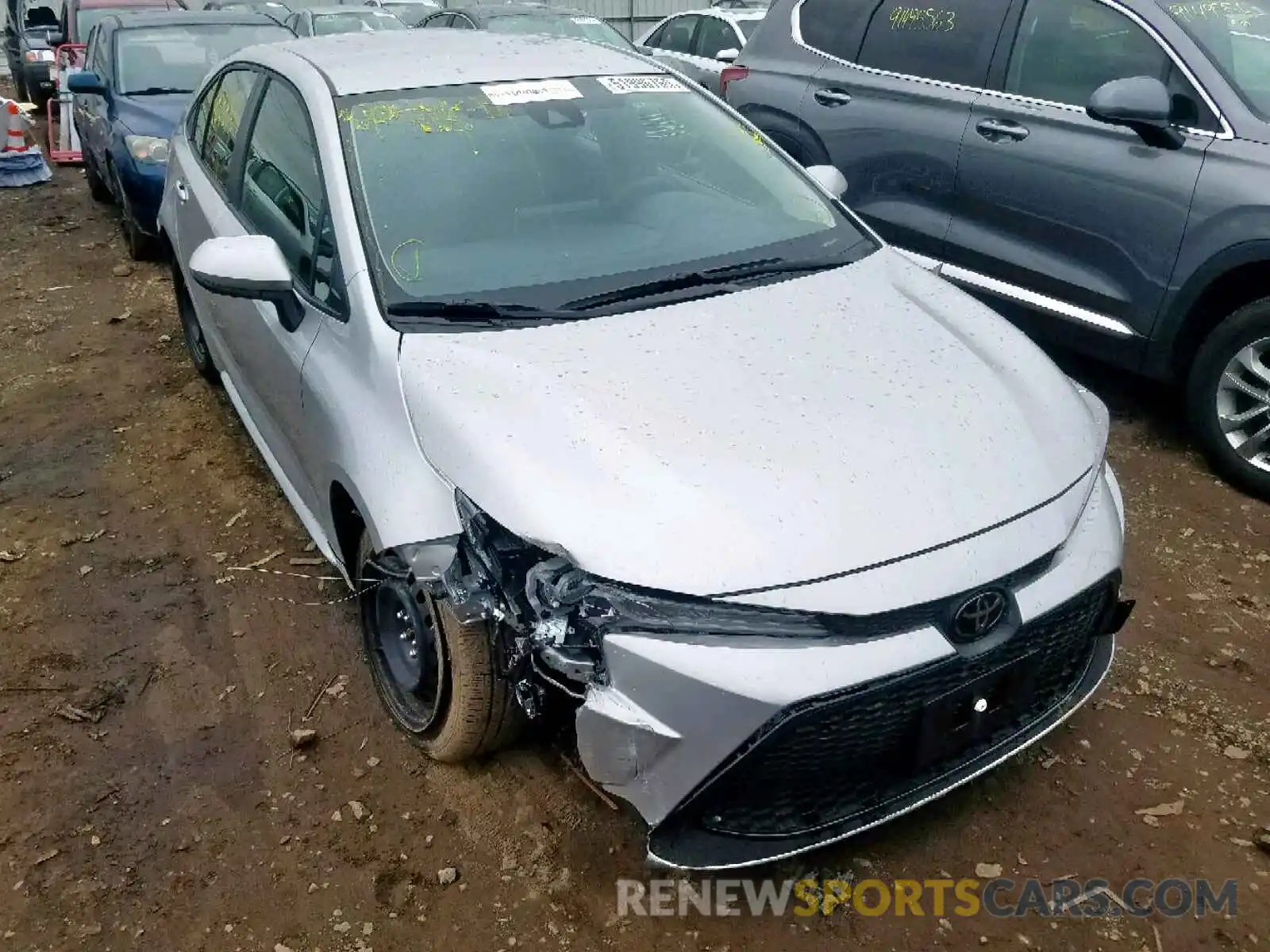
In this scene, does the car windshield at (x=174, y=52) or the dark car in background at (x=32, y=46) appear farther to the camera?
the dark car in background at (x=32, y=46)

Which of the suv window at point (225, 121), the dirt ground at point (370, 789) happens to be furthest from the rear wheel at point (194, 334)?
the dirt ground at point (370, 789)

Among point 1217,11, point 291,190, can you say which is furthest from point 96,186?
point 1217,11

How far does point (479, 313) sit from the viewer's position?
2676mm

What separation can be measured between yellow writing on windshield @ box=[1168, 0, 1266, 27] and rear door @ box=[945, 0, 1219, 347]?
158 mm

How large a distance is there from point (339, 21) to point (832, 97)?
1011cm

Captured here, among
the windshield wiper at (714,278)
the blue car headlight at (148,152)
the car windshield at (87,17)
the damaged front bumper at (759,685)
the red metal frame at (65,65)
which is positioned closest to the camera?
the damaged front bumper at (759,685)

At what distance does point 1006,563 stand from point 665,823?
34.9 inches

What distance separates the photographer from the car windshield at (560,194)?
2.81m

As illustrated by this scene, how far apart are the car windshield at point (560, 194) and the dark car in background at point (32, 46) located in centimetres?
1271

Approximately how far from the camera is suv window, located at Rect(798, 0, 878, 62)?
542cm

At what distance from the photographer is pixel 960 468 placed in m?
2.29

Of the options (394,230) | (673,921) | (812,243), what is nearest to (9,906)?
(673,921)

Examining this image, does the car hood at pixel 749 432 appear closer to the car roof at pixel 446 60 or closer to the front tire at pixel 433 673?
the front tire at pixel 433 673

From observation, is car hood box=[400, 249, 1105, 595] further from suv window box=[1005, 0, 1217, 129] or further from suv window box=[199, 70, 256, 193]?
suv window box=[1005, 0, 1217, 129]
